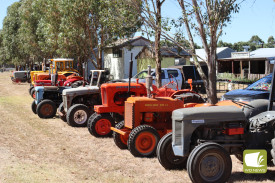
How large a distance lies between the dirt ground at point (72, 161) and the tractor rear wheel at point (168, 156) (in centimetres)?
15

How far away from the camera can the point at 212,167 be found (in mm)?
5664

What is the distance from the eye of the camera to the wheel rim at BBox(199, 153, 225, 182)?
5621mm

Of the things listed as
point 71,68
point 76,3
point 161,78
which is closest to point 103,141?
point 161,78

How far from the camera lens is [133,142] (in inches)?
316

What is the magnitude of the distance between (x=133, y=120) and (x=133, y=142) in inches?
21.8

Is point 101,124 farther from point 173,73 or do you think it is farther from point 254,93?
point 173,73

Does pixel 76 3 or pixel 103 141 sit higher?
pixel 76 3

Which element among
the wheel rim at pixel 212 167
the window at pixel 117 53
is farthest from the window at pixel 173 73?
the window at pixel 117 53

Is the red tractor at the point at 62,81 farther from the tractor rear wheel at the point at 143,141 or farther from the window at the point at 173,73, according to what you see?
the tractor rear wheel at the point at 143,141

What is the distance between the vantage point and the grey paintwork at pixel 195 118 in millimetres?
5781

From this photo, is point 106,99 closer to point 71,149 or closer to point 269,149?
point 71,149

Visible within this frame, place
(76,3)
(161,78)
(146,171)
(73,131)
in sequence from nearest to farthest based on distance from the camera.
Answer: (146,171), (73,131), (161,78), (76,3)

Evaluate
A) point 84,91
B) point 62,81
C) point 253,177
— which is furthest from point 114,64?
point 253,177

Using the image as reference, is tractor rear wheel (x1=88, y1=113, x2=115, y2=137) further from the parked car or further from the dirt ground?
the parked car
